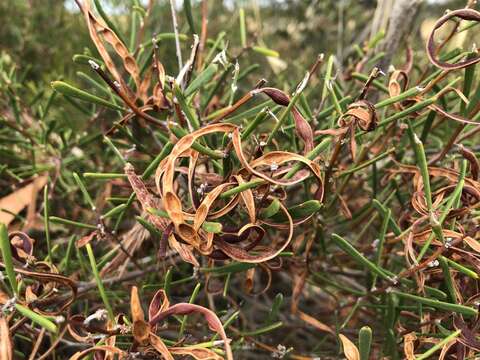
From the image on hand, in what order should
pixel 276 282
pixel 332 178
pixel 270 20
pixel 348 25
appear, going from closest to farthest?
pixel 332 178 < pixel 276 282 < pixel 348 25 < pixel 270 20

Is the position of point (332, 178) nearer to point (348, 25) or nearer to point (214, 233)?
point (214, 233)

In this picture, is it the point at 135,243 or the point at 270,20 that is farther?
the point at 270,20

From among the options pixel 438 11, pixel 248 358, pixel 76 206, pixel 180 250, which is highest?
pixel 180 250

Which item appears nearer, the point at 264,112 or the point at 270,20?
the point at 264,112

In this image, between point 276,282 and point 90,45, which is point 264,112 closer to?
point 276,282

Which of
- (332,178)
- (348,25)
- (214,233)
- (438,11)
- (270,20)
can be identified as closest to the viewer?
(214,233)

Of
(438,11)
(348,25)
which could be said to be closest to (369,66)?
(348,25)

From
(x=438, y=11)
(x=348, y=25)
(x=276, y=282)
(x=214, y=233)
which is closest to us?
(x=214, y=233)

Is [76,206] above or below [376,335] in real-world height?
above

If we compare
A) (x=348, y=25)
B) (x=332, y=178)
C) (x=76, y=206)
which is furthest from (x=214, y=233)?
(x=348, y=25)
